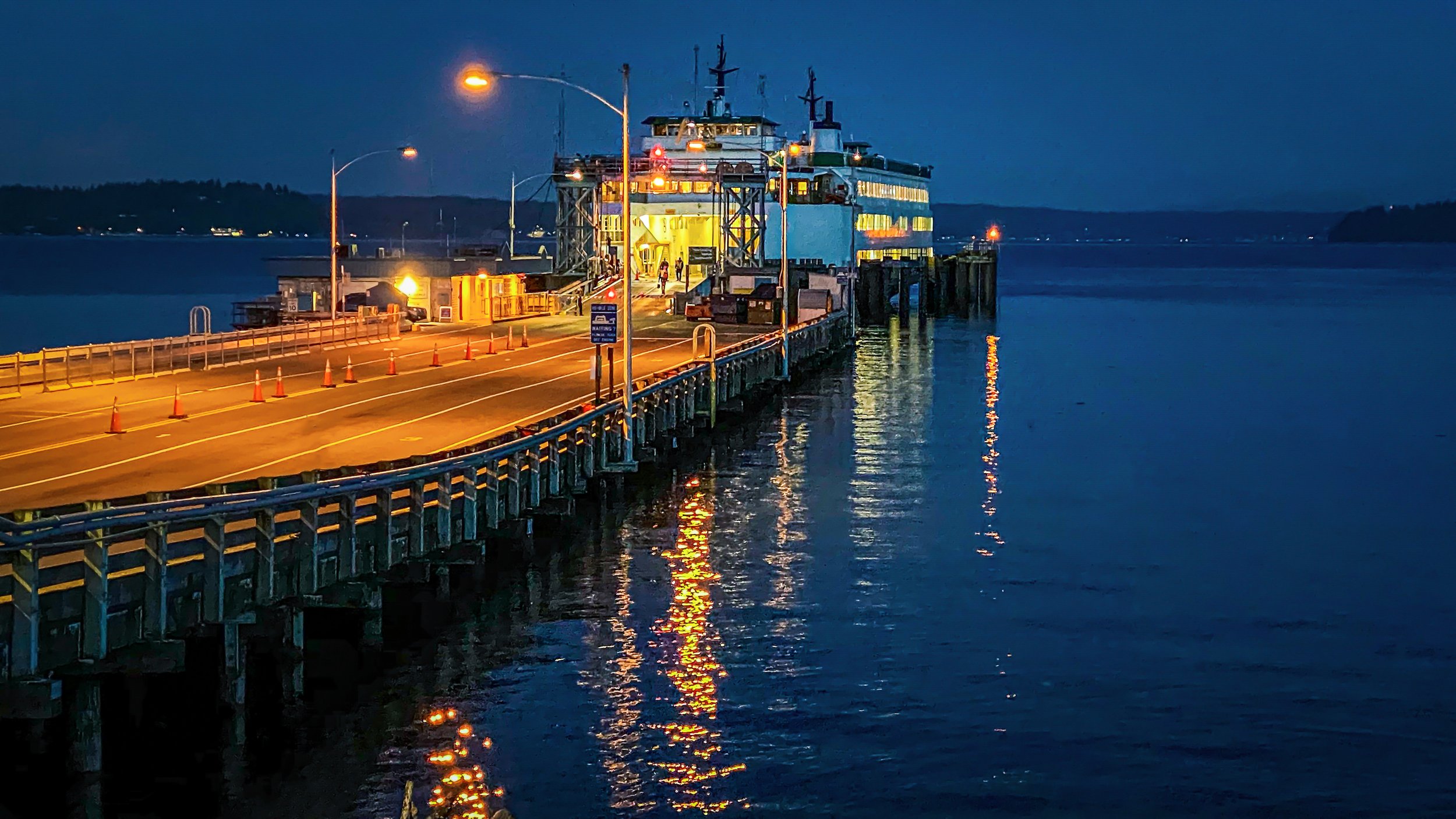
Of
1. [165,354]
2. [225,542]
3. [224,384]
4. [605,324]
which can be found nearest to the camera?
[225,542]

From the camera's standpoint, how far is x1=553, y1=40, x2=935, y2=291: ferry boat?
8812 centimetres

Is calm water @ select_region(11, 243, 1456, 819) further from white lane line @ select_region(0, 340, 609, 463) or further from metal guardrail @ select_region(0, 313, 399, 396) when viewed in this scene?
metal guardrail @ select_region(0, 313, 399, 396)

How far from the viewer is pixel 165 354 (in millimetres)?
47688

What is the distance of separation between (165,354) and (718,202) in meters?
46.2

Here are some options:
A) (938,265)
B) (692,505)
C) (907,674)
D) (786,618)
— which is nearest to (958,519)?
(692,505)

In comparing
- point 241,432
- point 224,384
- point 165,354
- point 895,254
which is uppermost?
point 895,254

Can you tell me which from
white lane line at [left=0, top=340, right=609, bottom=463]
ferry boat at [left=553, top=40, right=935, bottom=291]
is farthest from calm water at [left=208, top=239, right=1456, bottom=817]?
ferry boat at [left=553, top=40, right=935, bottom=291]

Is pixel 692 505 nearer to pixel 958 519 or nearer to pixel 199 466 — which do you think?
pixel 958 519

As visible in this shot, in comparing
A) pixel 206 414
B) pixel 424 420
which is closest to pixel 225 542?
pixel 424 420

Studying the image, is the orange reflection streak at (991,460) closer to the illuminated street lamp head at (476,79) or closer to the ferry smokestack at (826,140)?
the illuminated street lamp head at (476,79)

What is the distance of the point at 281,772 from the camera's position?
18312mm

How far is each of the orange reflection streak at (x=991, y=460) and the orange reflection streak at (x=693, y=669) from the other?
219 inches

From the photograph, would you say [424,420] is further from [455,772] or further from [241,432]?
[455,772]

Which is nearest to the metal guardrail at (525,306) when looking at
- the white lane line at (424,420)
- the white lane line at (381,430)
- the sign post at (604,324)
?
the white lane line at (424,420)
